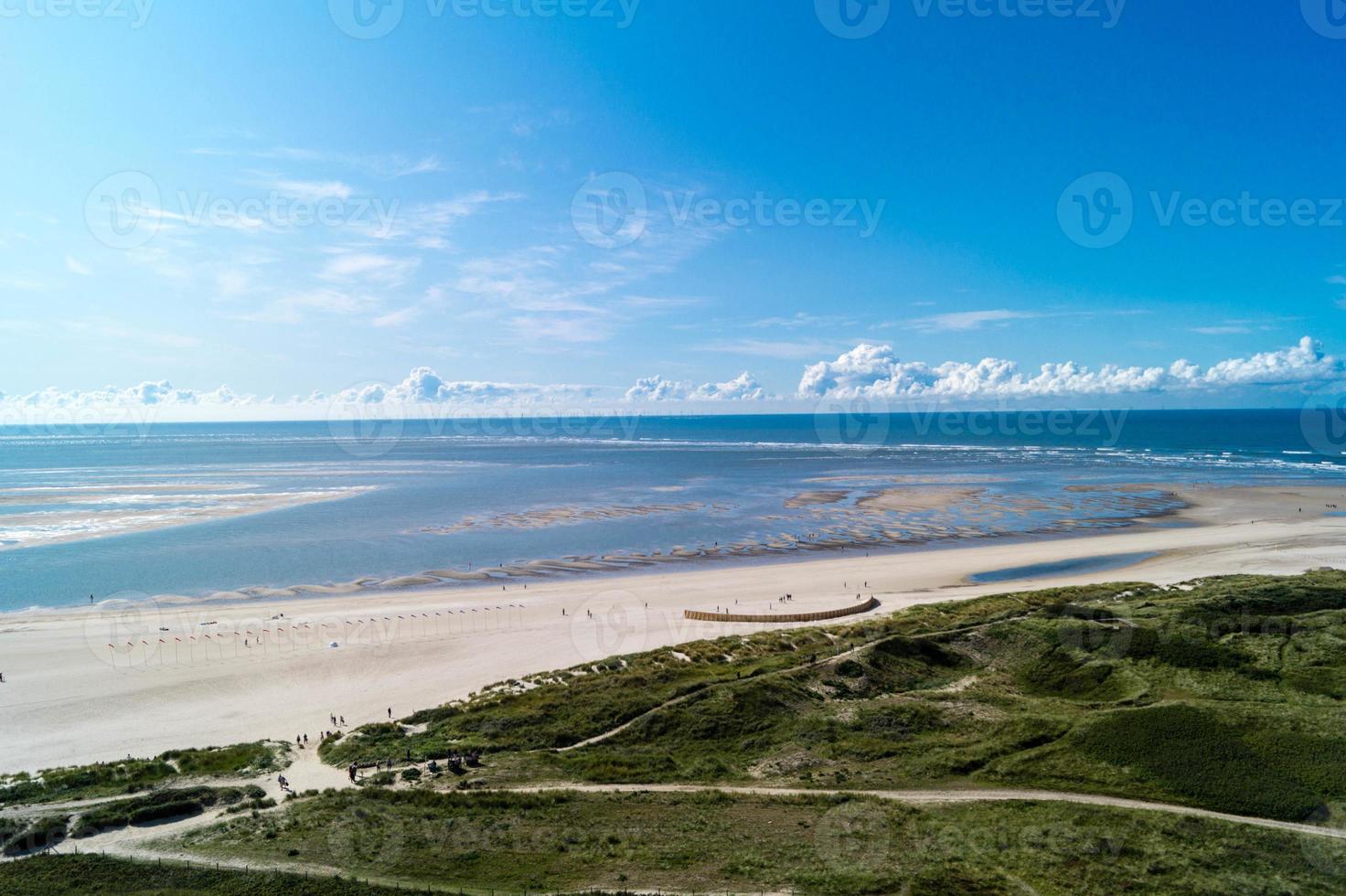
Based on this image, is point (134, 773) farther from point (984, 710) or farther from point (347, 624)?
point (984, 710)

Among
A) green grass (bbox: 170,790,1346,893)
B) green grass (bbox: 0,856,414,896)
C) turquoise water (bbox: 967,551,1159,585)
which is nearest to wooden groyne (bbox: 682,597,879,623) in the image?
turquoise water (bbox: 967,551,1159,585)

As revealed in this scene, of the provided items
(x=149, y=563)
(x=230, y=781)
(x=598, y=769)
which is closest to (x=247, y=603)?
(x=149, y=563)

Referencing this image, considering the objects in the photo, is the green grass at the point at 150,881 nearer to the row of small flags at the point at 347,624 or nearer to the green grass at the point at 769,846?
the green grass at the point at 769,846

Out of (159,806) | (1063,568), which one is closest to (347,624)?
(159,806)

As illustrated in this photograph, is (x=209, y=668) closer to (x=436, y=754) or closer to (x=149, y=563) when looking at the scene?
(x=436, y=754)

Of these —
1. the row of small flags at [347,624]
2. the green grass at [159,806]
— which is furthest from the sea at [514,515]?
the green grass at [159,806]
